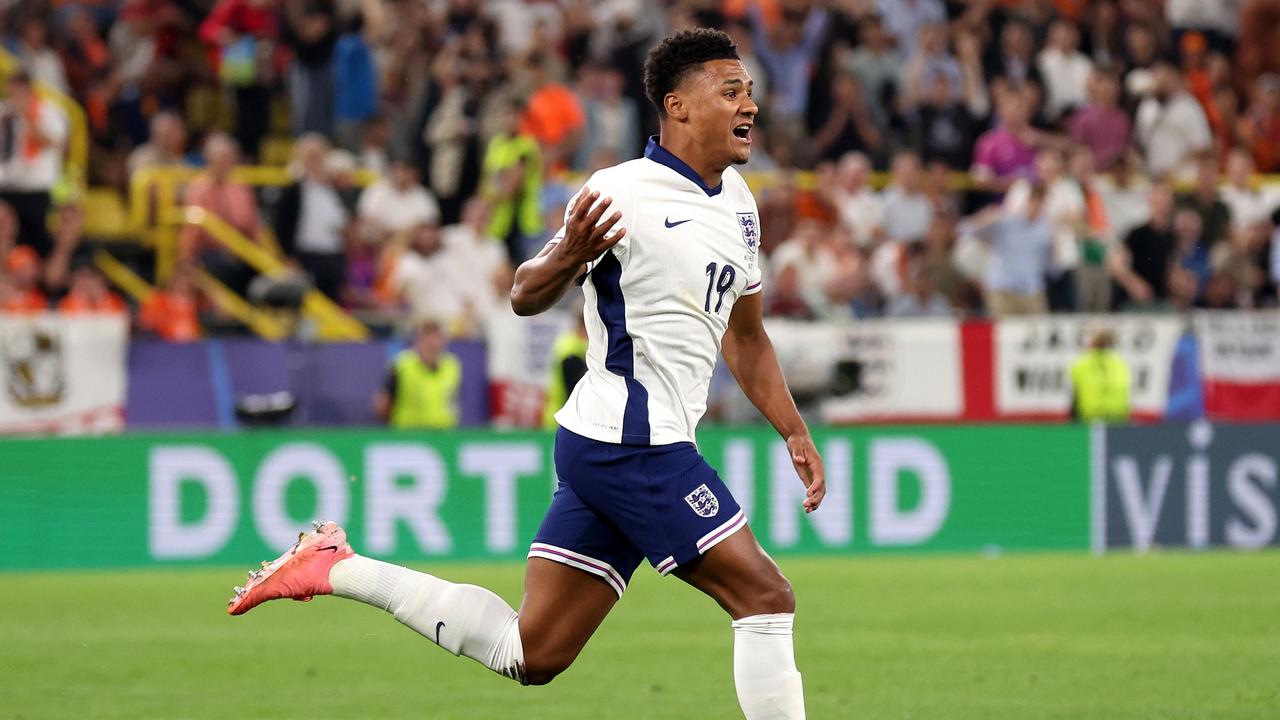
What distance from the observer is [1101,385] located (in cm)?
1667

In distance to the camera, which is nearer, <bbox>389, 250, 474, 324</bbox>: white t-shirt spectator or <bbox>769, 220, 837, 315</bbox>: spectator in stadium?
<bbox>389, 250, 474, 324</bbox>: white t-shirt spectator

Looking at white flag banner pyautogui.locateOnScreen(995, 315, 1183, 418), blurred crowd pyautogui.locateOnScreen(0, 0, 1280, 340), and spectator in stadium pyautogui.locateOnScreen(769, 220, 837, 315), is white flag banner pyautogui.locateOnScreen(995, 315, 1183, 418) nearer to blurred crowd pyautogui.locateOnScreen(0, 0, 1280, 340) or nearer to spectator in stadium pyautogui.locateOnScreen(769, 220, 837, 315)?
blurred crowd pyautogui.locateOnScreen(0, 0, 1280, 340)

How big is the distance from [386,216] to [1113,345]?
256 inches

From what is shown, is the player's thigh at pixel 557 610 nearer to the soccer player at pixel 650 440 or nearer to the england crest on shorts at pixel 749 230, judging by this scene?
the soccer player at pixel 650 440

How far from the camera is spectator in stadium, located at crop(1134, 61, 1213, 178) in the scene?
68.0 feet

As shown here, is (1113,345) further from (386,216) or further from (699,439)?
(386,216)

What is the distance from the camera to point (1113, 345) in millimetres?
16844

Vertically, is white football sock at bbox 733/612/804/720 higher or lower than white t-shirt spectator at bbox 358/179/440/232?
lower

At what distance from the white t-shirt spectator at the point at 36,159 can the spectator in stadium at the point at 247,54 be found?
208cm

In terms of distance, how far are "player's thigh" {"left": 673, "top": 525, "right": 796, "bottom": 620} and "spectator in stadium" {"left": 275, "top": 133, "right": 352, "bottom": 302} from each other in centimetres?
1220

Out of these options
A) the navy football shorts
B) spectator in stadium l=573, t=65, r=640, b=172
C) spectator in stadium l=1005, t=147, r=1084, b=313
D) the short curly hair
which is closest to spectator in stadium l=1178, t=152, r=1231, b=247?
spectator in stadium l=1005, t=147, r=1084, b=313

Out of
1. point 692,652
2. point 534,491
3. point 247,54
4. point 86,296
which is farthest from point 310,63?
point 692,652

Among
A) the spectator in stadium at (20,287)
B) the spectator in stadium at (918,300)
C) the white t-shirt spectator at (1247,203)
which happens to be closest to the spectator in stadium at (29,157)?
the spectator in stadium at (20,287)

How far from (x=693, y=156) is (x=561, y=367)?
31.1ft
